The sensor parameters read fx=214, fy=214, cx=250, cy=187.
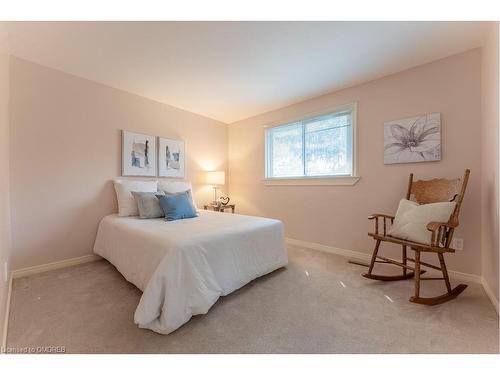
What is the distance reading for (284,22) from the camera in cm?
161

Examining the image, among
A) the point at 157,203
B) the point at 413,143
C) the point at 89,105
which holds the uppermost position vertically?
the point at 89,105

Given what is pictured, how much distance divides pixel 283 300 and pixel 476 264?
1.85 meters

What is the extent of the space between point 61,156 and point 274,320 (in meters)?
2.74

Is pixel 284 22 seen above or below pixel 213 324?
above

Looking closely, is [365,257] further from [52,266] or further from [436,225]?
[52,266]

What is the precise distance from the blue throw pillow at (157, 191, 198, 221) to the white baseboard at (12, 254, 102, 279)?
111cm

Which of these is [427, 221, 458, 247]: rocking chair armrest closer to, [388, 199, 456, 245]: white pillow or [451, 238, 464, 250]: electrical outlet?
[388, 199, 456, 245]: white pillow

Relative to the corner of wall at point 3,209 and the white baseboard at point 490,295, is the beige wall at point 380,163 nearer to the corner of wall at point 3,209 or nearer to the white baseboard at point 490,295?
the white baseboard at point 490,295

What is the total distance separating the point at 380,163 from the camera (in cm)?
252

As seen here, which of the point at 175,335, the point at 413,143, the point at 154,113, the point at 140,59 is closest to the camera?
the point at 175,335

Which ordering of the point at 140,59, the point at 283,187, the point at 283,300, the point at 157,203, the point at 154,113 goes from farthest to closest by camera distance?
the point at 283,187, the point at 154,113, the point at 157,203, the point at 140,59, the point at 283,300

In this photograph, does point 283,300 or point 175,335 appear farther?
point 283,300
